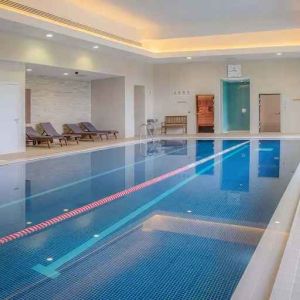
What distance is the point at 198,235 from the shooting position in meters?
4.26

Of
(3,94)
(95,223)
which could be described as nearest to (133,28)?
(3,94)

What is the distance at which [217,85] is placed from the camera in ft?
62.4

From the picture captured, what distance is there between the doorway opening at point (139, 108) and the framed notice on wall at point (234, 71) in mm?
3835

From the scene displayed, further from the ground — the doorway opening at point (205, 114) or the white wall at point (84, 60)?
the white wall at point (84, 60)

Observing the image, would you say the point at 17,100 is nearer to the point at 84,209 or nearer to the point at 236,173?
the point at 236,173

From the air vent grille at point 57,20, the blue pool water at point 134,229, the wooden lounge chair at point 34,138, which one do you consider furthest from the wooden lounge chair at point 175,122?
the blue pool water at point 134,229

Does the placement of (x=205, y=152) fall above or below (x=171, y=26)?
below

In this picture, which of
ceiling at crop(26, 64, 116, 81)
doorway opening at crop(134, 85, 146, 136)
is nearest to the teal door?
doorway opening at crop(134, 85, 146, 136)

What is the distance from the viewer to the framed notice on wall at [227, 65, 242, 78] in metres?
18.7

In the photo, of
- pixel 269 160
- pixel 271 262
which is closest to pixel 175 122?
pixel 269 160

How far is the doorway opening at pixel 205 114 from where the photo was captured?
1994 centimetres

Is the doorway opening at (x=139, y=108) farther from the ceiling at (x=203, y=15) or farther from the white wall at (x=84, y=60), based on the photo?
the ceiling at (x=203, y=15)

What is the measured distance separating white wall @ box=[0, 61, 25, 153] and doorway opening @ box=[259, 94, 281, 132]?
11.0m

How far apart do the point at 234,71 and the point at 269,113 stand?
2.76 meters
